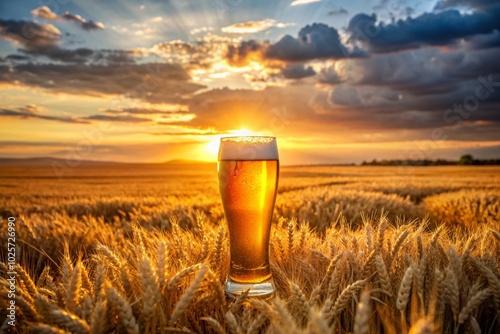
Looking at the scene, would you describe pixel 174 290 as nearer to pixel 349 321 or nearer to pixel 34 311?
pixel 34 311

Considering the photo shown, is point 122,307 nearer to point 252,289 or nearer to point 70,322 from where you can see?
point 70,322

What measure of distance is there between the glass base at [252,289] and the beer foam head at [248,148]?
763 millimetres

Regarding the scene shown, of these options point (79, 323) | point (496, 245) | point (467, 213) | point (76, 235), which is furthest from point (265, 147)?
point (467, 213)

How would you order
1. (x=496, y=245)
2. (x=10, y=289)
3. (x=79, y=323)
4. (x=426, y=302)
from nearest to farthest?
(x=79, y=323)
(x=10, y=289)
(x=426, y=302)
(x=496, y=245)

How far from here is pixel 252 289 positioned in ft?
7.67

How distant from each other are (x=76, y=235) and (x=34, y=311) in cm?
391

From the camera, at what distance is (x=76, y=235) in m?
5.27

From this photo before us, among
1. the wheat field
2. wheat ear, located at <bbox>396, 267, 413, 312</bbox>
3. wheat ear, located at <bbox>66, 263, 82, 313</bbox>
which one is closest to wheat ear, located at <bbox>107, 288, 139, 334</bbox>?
the wheat field

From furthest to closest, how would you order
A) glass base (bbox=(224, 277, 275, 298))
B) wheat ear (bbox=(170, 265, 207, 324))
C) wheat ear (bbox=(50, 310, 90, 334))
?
1. glass base (bbox=(224, 277, 275, 298))
2. wheat ear (bbox=(170, 265, 207, 324))
3. wheat ear (bbox=(50, 310, 90, 334))

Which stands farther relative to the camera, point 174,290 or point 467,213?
point 467,213

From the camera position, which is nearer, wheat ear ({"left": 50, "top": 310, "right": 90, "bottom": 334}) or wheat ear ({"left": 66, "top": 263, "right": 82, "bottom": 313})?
wheat ear ({"left": 50, "top": 310, "right": 90, "bottom": 334})

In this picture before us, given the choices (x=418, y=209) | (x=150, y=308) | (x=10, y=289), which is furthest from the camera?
(x=418, y=209)

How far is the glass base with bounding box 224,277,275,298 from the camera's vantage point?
232 centimetres

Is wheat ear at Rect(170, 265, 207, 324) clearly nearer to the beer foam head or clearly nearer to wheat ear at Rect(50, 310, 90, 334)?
wheat ear at Rect(50, 310, 90, 334)
